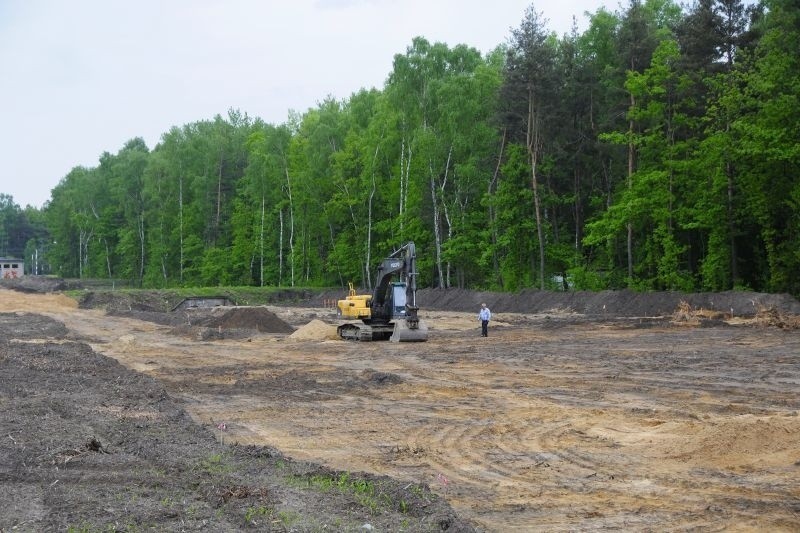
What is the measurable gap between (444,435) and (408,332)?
16.4 m

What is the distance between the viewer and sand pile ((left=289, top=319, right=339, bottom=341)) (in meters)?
32.4

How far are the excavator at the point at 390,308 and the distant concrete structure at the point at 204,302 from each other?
79.7 feet

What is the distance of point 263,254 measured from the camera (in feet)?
228

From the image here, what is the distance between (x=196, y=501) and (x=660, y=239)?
3505 centimetres

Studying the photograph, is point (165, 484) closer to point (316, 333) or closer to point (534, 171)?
point (316, 333)

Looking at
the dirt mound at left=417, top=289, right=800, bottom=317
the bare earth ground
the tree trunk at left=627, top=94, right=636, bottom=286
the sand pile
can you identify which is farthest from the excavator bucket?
the tree trunk at left=627, top=94, right=636, bottom=286

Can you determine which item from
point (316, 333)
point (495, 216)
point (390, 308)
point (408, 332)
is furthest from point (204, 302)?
point (408, 332)

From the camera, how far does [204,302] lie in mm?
53406

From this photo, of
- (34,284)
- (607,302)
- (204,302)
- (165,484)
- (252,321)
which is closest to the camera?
(165,484)

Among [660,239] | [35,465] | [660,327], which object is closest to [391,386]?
[35,465]

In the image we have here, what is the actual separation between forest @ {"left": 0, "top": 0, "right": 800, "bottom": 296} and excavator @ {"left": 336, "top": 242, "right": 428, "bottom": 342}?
14294 millimetres

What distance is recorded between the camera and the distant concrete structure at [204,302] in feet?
173

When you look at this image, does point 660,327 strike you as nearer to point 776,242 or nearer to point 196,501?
point 776,242

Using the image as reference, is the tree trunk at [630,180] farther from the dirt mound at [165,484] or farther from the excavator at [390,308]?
the dirt mound at [165,484]
